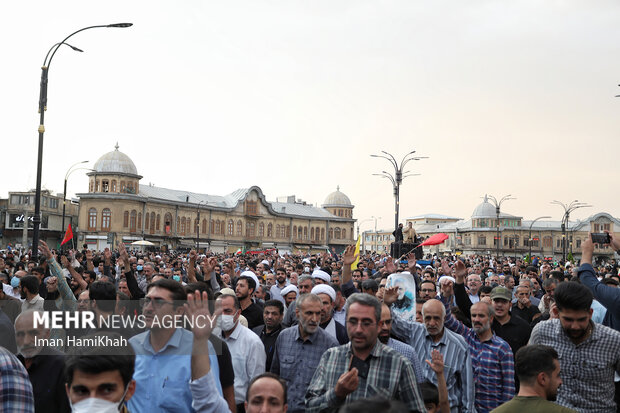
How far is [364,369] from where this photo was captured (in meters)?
3.66

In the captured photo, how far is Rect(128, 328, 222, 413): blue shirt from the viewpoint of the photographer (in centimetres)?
376

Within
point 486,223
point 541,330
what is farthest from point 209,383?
point 486,223

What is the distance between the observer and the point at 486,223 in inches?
4872

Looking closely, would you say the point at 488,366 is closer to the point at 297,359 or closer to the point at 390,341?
the point at 390,341

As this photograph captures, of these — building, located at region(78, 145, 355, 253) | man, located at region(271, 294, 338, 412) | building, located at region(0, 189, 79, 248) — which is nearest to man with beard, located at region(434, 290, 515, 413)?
man, located at region(271, 294, 338, 412)

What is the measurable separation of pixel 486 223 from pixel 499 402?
124 meters

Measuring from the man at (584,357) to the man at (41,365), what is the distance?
12.3 ft

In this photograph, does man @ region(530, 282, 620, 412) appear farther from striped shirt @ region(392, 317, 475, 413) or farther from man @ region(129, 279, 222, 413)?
man @ region(129, 279, 222, 413)

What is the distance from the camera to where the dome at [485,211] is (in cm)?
12375

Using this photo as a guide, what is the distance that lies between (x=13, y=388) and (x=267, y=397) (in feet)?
4.98

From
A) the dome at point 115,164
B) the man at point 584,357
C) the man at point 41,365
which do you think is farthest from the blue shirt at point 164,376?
the dome at point 115,164

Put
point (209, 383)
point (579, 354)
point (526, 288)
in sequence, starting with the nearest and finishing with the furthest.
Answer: point (209, 383) → point (579, 354) → point (526, 288)

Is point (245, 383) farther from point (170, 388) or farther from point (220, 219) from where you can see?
point (220, 219)

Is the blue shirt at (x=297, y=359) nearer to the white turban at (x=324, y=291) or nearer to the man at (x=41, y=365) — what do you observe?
the white turban at (x=324, y=291)
